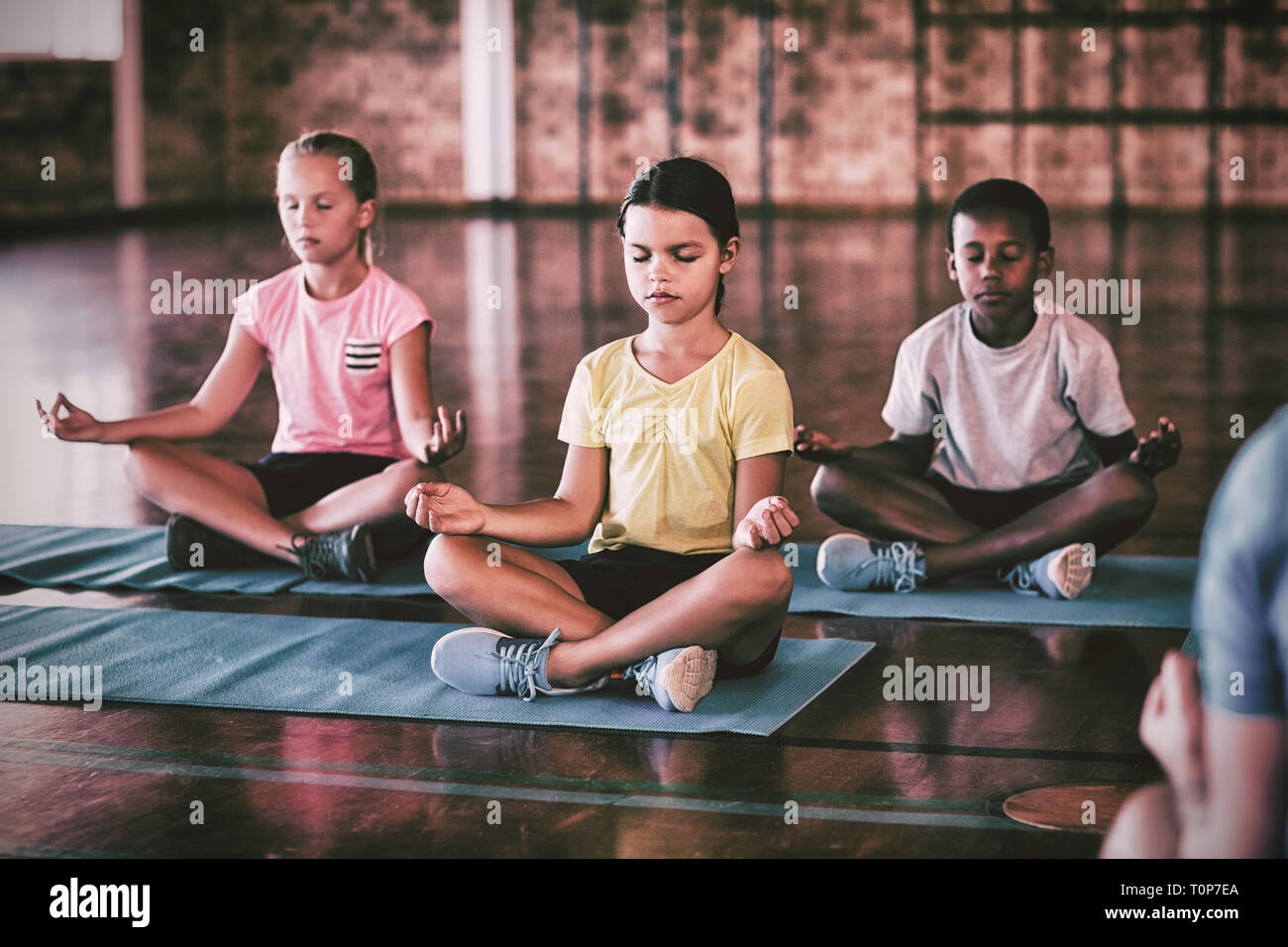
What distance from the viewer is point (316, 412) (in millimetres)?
3416

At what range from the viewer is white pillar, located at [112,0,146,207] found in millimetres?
13492

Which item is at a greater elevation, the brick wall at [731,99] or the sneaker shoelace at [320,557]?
the brick wall at [731,99]

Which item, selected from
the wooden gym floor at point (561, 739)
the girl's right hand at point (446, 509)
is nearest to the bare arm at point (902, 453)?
the wooden gym floor at point (561, 739)

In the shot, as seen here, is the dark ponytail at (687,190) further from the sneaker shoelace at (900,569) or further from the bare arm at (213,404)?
the bare arm at (213,404)

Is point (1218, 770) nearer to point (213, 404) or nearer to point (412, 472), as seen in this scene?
point (412, 472)

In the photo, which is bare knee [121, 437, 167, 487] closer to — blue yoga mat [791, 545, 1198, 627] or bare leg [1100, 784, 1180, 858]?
blue yoga mat [791, 545, 1198, 627]

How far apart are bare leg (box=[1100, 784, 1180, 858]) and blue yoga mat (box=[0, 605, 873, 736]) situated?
3.96 feet

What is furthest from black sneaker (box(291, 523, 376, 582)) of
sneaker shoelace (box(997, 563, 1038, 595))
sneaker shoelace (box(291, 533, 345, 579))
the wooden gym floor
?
sneaker shoelace (box(997, 563, 1038, 595))

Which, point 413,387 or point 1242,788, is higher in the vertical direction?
point 413,387

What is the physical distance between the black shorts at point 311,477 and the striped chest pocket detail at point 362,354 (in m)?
0.20

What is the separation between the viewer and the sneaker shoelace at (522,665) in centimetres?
241

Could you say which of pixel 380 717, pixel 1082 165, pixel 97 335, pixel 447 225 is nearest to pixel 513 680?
pixel 380 717

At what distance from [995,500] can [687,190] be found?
116cm

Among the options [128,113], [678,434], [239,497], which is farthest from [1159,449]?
[128,113]
